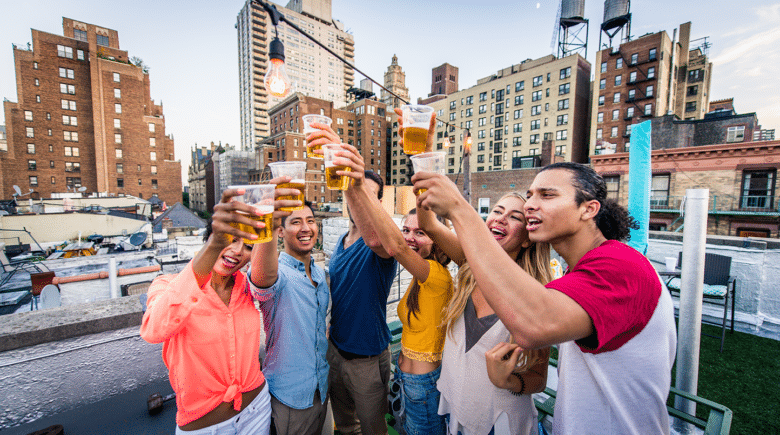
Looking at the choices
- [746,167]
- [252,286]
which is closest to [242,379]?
[252,286]

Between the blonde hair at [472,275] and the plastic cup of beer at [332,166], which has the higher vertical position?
the plastic cup of beer at [332,166]

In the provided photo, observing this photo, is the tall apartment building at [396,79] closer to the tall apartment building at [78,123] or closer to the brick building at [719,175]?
the tall apartment building at [78,123]

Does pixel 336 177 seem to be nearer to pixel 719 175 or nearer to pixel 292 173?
pixel 292 173

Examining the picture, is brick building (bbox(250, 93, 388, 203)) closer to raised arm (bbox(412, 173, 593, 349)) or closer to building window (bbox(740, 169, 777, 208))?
building window (bbox(740, 169, 777, 208))

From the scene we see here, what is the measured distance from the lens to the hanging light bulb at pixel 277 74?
3.13 metres

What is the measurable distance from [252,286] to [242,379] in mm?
600

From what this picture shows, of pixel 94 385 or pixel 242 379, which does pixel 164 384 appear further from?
pixel 242 379

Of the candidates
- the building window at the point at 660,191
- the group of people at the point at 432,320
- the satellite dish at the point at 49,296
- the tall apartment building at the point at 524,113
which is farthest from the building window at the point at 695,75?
the satellite dish at the point at 49,296

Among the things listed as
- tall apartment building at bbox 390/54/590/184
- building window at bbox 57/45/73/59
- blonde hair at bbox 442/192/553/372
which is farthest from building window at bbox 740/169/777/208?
building window at bbox 57/45/73/59

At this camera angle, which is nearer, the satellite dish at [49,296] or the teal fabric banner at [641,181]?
the satellite dish at [49,296]

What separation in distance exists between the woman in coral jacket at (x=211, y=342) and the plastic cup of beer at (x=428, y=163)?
3.37 ft

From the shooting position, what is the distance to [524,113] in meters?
45.0

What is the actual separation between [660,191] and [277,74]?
2872 cm

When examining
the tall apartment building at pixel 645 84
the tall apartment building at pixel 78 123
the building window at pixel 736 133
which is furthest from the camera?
the tall apartment building at pixel 78 123
